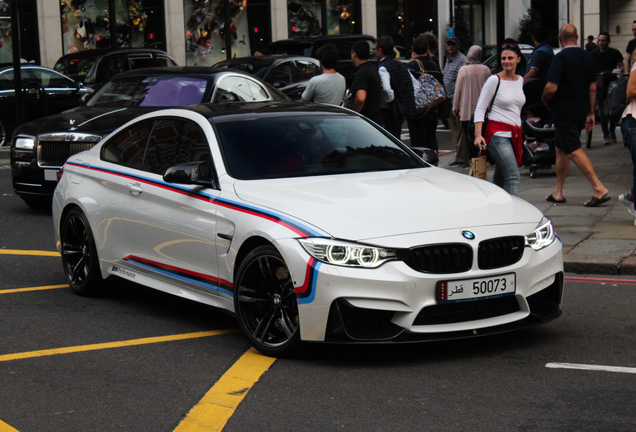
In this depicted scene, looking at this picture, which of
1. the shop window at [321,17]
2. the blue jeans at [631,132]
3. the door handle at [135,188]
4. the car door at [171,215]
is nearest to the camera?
the car door at [171,215]

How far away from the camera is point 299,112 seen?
6953mm

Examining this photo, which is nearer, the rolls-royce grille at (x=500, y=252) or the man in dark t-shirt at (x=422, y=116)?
the rolls-royce grille at (x=500, y=252)

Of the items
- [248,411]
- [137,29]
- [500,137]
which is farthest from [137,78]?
[137,29]

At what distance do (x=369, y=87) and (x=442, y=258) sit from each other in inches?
251

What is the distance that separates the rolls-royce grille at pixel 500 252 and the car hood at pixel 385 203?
0.13 meters

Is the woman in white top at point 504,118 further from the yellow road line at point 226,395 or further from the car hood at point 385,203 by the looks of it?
the yellow road line at point 226,395

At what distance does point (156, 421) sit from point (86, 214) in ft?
10.5

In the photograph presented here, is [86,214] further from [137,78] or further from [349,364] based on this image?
[137,78]

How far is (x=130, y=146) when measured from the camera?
7.35 m

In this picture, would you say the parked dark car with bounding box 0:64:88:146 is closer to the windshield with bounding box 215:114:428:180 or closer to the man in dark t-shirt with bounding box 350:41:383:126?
the man in dark t-shirt with bounding box 350:41:383:126

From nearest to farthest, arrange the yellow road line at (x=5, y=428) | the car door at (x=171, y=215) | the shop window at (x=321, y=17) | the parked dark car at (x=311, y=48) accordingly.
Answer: the yellow road line at (x=5, y=428) < the car door at (x=171, y=215) < the parked dark car at (x=311, y=48) < the shop window at (x=321, y=17)

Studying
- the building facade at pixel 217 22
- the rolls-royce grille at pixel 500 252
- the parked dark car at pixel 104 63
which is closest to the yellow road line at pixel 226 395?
the rolls-royce grille at pixel 500 252

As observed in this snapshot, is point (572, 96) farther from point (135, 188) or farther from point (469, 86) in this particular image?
point (135, 188)

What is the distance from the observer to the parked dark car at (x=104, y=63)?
806 inches
